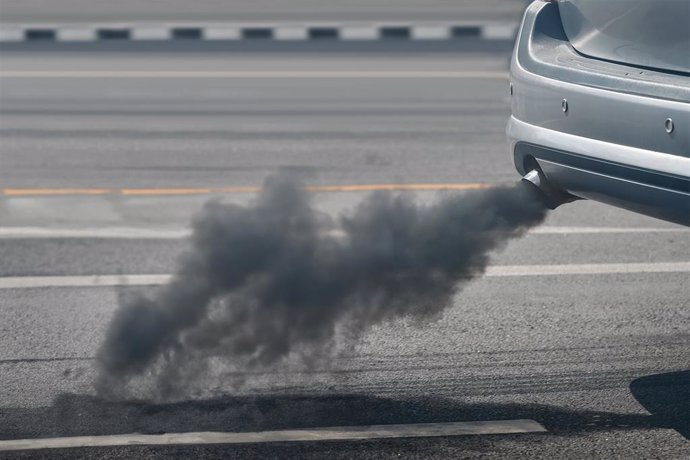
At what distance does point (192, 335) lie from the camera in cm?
454

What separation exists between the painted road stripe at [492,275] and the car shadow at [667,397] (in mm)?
1508

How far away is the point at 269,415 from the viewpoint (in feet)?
13.7

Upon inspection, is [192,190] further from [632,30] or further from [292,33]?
[292,33]

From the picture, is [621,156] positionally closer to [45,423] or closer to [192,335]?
[192,335]

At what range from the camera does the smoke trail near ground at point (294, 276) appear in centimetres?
452

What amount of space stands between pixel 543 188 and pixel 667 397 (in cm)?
102

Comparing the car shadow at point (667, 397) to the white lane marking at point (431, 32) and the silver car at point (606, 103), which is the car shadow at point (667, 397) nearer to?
the silver car at point (606, 103)

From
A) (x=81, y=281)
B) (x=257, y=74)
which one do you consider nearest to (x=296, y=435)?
(x=81, y=281)

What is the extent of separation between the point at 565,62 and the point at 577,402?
143cm

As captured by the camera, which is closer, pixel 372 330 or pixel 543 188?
pixel 543 188

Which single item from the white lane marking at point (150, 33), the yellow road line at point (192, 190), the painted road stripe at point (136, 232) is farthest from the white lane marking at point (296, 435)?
the white lane marking at point (150, 33)

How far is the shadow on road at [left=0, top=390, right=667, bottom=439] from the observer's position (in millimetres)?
4051

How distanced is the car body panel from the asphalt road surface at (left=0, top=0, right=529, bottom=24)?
485 inches

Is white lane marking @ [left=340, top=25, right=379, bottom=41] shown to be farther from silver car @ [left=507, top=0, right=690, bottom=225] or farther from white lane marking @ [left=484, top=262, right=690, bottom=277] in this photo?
silver car @ [left=507, top=0, right=690, bottom=225]
